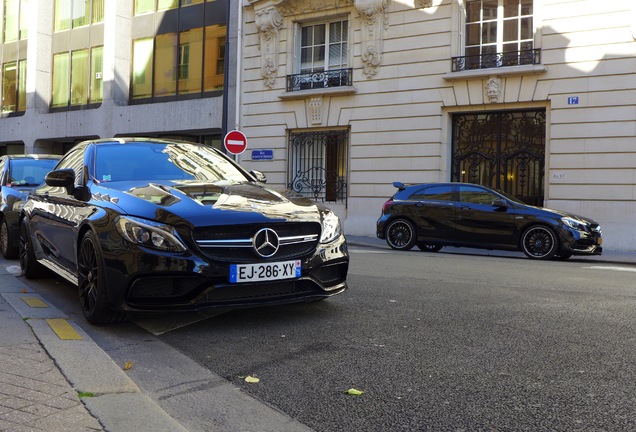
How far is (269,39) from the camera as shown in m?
23.0

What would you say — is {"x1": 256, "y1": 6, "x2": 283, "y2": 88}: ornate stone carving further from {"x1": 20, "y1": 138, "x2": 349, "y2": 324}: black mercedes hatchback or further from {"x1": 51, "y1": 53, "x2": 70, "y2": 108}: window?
{"x1": 20, "y1": 138, "x2": 349, "y2": 324}: black mercedes hatchback

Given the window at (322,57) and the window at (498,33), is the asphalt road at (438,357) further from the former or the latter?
the window at (322,57)

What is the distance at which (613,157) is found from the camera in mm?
17156

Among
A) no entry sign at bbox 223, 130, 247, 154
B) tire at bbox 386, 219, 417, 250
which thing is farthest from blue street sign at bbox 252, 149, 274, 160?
tire at bbox 386, 219, 417, 250

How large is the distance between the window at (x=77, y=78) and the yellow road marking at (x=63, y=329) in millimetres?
26265

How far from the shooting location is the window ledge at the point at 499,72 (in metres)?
17.8

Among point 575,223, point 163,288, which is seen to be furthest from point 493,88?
point 163,288

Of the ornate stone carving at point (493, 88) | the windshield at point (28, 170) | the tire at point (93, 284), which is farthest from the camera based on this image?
the ornate stone carving at point (493, 88)

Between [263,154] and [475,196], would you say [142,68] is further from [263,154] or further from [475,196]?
[475,196]

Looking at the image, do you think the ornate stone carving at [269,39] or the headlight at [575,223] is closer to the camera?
the headlight at [575,223]

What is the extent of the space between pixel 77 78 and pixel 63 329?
94.1 feet

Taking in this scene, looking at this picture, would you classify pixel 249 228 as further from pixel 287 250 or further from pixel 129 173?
pixel 129 173

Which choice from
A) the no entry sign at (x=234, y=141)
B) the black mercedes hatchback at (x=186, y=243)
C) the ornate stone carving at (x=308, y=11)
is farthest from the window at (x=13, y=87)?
the black mercedes hatchback at (x=186, y=243)

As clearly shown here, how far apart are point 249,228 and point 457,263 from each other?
20.7ft
